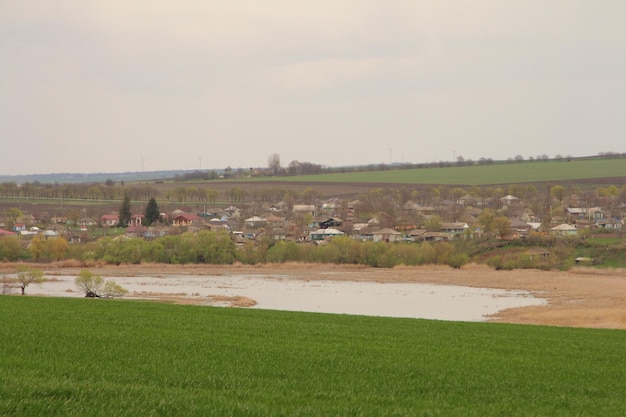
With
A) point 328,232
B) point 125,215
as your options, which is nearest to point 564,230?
point 328,232

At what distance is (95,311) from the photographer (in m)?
23.0

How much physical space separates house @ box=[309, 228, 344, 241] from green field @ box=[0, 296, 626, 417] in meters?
79.5

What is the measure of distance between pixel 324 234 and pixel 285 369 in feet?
297

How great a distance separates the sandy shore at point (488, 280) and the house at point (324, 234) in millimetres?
20647

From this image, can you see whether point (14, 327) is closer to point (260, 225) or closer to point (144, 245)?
point (144, 245)

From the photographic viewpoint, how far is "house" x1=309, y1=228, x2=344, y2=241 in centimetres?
10246

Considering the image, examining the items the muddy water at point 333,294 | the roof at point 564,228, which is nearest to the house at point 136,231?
the muddy water at point 333,294

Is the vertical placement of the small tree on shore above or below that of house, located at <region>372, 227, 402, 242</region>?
above

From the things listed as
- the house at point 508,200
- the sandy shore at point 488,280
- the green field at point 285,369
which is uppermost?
the green field at point 285,369

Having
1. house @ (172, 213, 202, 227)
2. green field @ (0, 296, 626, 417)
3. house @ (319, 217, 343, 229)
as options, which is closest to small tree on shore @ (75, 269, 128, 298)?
green field @ (0, 296, 626, 417)

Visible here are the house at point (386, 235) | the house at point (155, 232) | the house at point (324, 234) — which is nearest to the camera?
the house at point (386, 235)

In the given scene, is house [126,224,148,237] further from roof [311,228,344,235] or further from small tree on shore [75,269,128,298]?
small tree on shore [75,269,128,298]

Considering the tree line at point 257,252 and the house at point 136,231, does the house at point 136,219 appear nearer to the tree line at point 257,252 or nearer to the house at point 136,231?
the house at point 136,231

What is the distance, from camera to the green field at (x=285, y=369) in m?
11.0
